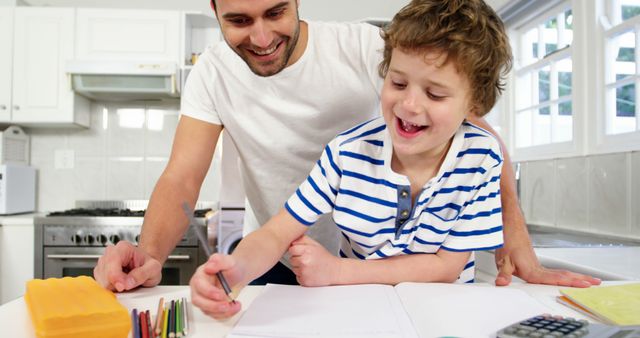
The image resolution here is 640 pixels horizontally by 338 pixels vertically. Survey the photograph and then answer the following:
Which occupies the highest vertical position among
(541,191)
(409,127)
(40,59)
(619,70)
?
(40,59)

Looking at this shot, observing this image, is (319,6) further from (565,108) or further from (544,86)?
(565,108)

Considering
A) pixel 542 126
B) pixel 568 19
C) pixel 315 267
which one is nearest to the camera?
pixel 315 267

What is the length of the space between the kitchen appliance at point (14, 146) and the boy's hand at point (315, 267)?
272 centimetres

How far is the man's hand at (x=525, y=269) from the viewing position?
0.82m

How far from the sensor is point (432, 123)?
836 mm

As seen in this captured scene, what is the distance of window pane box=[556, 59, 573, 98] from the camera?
247cm

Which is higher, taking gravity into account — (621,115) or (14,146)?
(621,115)

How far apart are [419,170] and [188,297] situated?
0.46m

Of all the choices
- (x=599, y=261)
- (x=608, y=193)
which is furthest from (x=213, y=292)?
(x=608, y=193)

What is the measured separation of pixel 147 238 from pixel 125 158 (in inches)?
98.0

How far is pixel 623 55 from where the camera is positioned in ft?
6.74

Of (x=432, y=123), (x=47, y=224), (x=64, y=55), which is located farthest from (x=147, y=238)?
(x=64, y=55)

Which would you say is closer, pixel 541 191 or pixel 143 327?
pixel 143 327

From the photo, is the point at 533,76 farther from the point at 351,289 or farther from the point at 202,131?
the point at 351,289
